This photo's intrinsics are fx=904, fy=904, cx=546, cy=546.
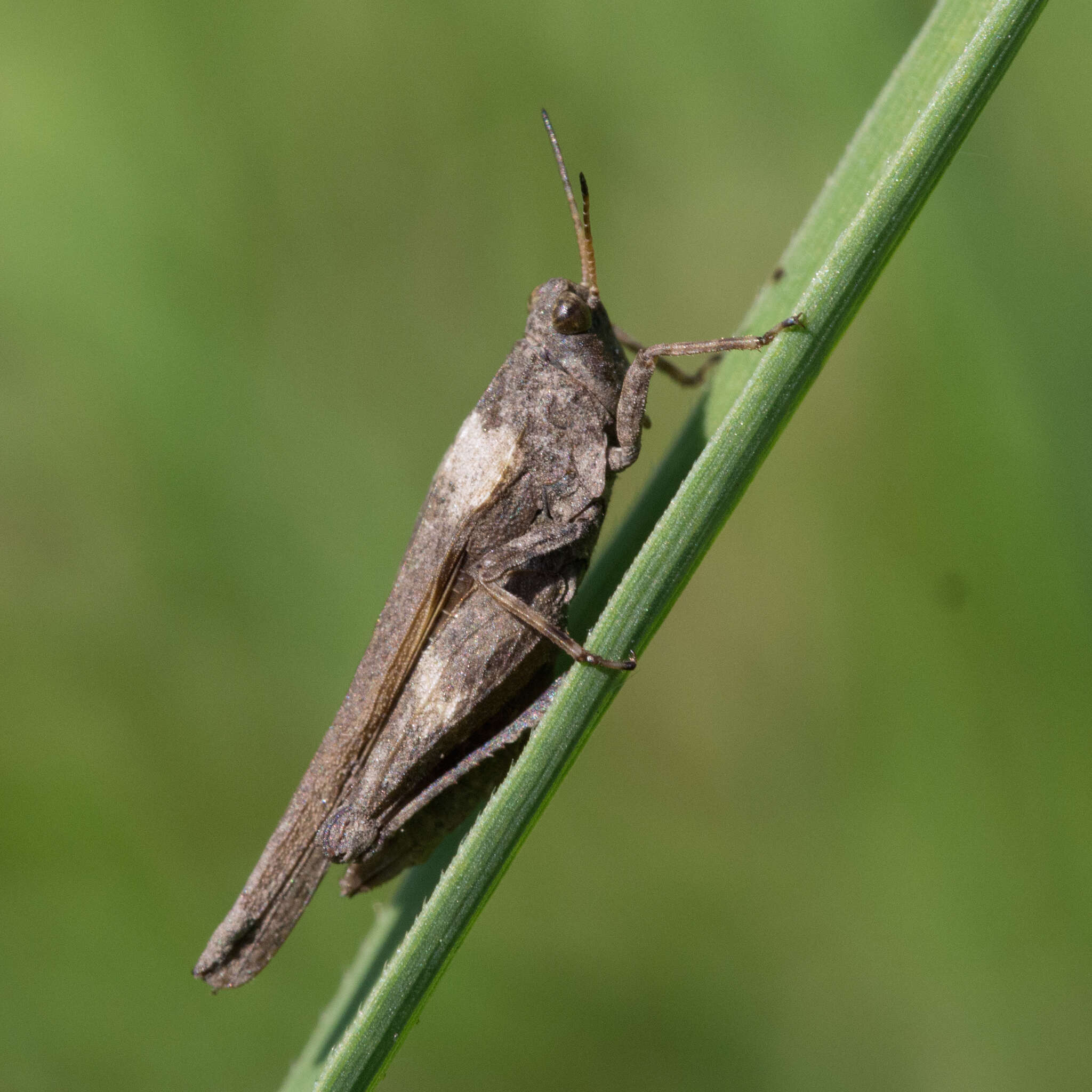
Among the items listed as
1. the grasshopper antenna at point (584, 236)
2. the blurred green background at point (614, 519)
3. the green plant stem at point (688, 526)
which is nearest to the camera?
the green plant stem at point (688, 526)

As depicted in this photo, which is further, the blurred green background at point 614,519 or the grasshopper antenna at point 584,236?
the blurred green background at point 614,519

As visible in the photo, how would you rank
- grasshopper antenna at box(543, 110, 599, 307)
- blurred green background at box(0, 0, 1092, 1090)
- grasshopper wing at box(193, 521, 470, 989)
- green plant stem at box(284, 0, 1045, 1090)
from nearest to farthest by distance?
green plant stem at box(284, 0, 1045, 1090), grasshopper wing at box(193, 521, 470, 989), grasshopper antenna at box(543, 110, 599, 307), blurred green background at box(0, 0, 1092, 1090)

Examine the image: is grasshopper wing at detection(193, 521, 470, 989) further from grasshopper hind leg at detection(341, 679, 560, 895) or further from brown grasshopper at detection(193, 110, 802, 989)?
grasshopper hind leg at detection(341, 679, 560, 895)

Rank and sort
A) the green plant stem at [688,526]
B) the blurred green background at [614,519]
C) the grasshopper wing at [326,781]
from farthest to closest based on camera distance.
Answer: the blurred green background at [614,519] → the grasshopper wing at [326,781] → the green plant stem at [688,526]

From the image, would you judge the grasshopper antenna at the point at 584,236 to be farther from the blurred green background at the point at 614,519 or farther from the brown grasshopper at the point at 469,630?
the blurred green background at the point at 614,519

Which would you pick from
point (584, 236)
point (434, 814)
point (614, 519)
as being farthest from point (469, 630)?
point (614, 519)

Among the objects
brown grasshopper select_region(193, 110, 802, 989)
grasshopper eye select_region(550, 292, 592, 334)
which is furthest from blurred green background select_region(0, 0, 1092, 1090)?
grasshopper eye select_region(550, 292, 592, 334)

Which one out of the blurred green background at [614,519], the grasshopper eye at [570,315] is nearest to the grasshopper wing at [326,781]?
the grasshopper eye at [570,315]

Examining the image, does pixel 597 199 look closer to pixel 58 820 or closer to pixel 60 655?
pixel 60 655
